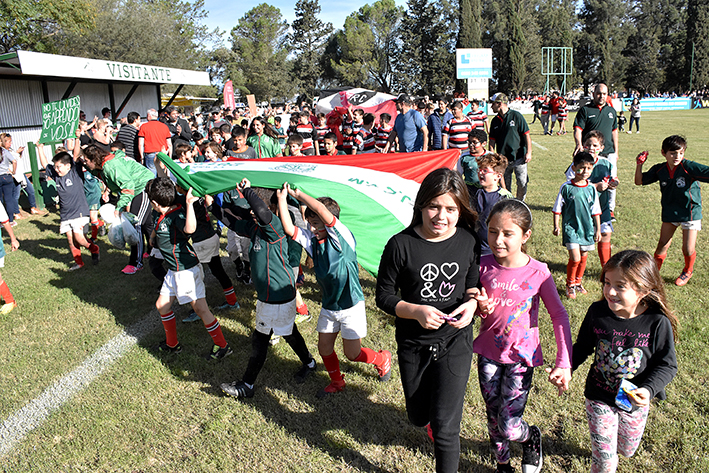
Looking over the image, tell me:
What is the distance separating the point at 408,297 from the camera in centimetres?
262

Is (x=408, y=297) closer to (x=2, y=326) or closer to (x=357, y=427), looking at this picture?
(x=357, y=427)

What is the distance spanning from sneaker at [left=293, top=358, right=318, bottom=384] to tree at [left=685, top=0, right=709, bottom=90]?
228ft

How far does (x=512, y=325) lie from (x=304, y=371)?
2096mm

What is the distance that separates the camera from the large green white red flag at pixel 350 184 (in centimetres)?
455

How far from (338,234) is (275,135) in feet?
22.5

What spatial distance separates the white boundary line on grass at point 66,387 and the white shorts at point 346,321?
238 cm

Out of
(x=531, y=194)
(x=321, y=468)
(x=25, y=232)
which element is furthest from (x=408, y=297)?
(x=25, y=232)

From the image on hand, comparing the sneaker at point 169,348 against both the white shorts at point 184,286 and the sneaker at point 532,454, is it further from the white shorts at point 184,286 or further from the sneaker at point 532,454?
the sneaker at point 532,454

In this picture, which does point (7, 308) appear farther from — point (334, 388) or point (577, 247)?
point (577, 247)

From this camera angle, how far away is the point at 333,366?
3896 mm

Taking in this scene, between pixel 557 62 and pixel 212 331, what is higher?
pixel 557 62

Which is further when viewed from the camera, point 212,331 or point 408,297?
point 212,331

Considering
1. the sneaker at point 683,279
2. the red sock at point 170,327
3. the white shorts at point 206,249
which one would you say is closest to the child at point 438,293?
the red sock at point 170,327

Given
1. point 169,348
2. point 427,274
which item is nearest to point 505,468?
point 427,274
